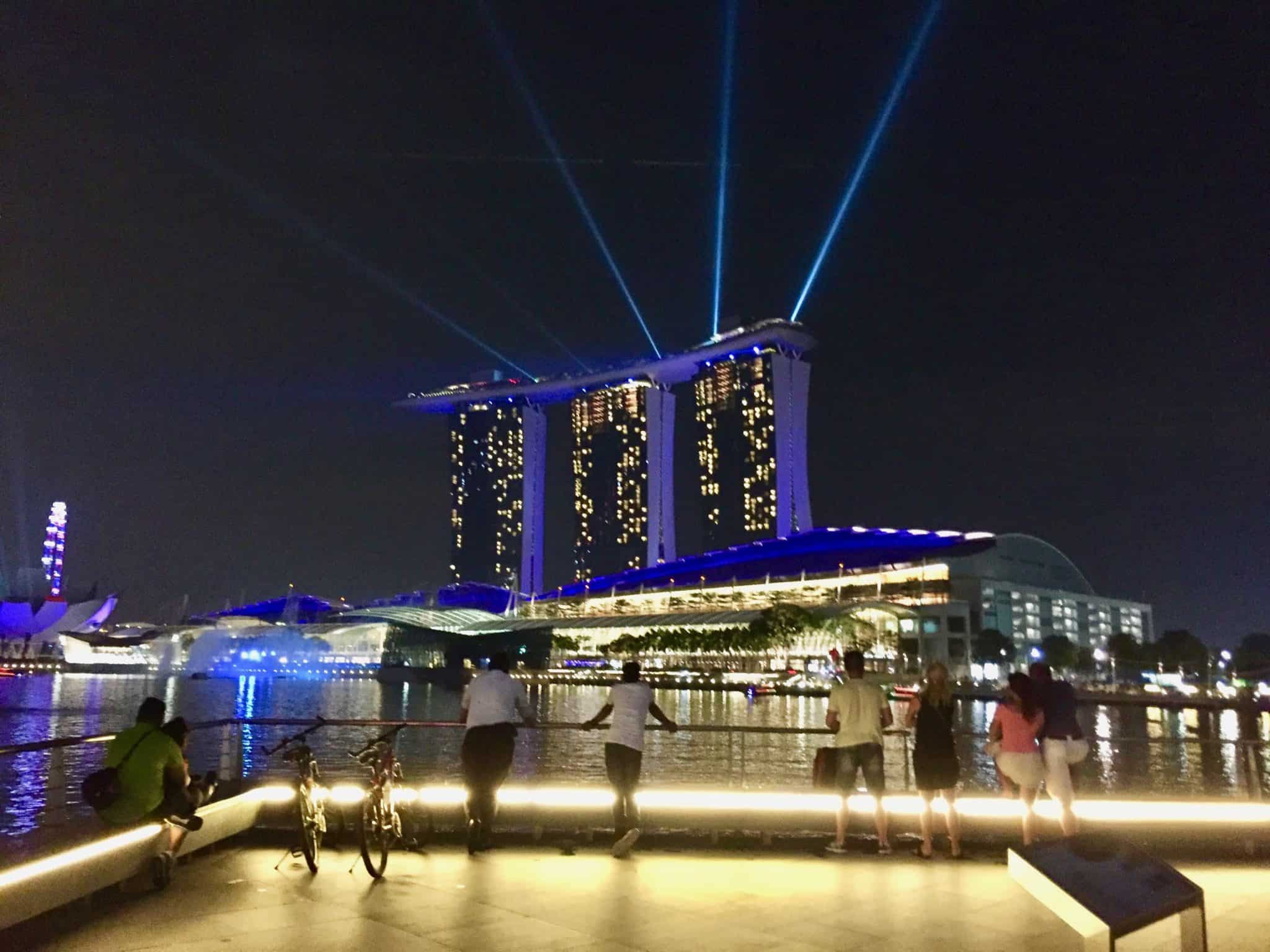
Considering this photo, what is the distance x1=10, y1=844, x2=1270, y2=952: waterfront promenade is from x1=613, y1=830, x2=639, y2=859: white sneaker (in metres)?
0.11

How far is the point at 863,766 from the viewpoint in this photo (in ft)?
29.4

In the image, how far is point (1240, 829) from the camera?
30.9ft

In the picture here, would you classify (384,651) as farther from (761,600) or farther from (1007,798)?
(1007,798)

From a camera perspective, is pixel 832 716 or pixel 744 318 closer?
pixel 832 716

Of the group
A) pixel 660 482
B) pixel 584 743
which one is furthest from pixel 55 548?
pixel 584 743

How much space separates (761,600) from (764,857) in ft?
419

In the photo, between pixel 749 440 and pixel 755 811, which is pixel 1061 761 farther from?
pixel 749 440

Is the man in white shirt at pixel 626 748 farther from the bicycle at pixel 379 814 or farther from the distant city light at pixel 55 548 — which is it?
the distant city light at pixel 55 548

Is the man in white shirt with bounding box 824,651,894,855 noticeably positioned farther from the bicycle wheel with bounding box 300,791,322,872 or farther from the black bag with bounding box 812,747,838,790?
the bicycle wheel with bounding box 300,791,322,872

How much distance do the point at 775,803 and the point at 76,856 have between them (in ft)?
19.0

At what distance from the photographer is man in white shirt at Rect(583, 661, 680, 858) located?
8.91 metres

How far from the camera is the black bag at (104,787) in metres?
7.46

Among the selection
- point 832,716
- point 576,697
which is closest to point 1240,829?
point 832,716

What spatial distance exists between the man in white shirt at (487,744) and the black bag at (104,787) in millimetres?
2669
